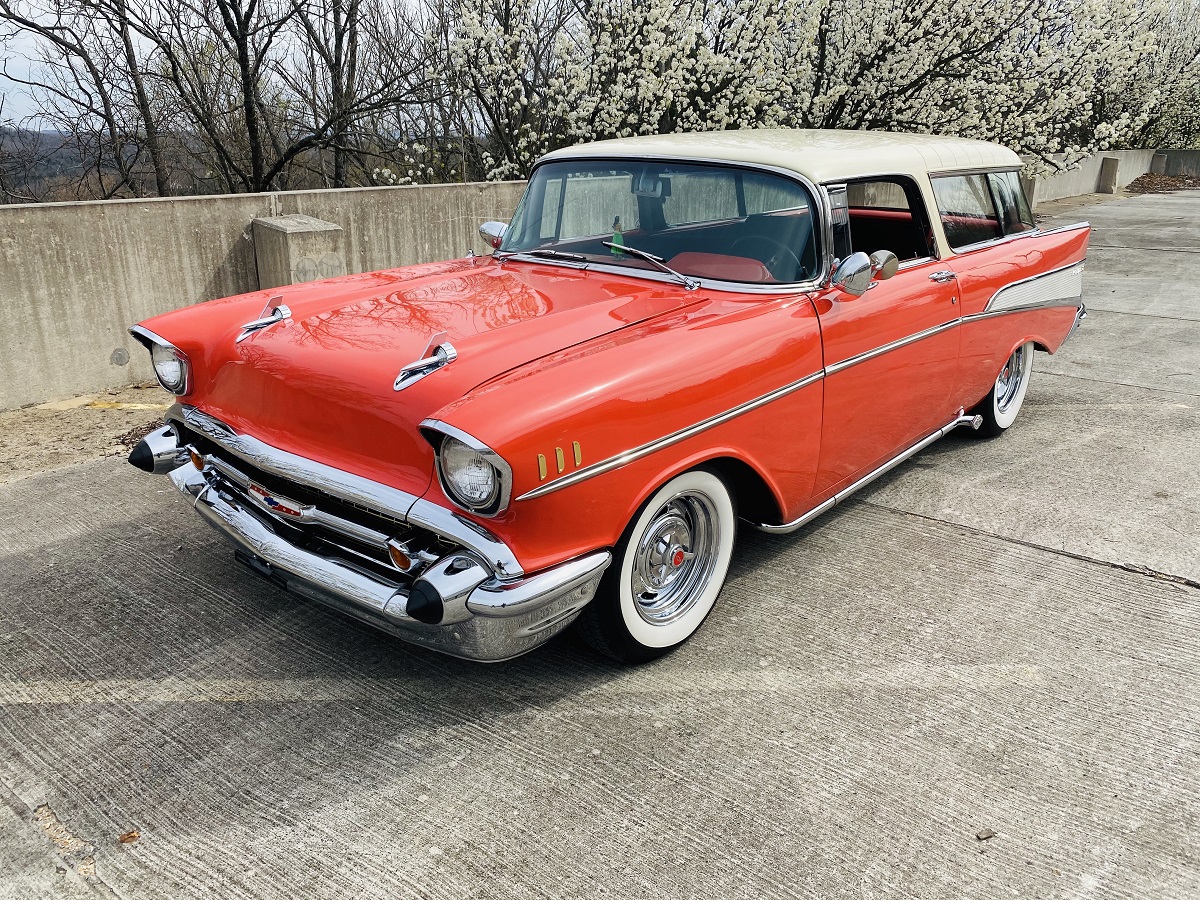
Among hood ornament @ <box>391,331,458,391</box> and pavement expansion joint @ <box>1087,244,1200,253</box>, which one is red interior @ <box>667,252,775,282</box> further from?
pavement expansion joint @ <box>1087,244,1200,253</box>

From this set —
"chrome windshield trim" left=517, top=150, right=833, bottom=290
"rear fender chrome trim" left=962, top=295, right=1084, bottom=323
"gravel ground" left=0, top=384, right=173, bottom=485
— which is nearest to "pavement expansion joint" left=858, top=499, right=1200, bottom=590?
"rear fender chrome trim" left=962, top=295, right=1084, bottom=323

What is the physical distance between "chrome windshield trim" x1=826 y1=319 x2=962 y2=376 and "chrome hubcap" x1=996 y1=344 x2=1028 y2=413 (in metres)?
1.17

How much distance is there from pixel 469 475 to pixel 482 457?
6 cm

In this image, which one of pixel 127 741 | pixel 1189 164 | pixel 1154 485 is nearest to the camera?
pixel 127 741

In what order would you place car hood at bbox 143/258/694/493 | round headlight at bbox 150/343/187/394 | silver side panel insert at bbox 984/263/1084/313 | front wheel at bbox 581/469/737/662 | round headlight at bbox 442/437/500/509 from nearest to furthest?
round headlight at bbox 442/437/500/509 → car hood at bbox 143/258/694/493 → front wheel at bbox 581/469/737/662 → round headlight at bbox 150/343/187/394 → silver side panel insert at bbox 984/263/1084/313

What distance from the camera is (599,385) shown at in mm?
2580

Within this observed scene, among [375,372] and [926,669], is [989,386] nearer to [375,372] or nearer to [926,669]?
[926,669]

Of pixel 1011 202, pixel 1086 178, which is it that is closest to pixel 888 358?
pixel 1011 202

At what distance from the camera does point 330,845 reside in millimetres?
2281

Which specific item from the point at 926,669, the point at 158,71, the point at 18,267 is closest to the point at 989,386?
the point at 926,669

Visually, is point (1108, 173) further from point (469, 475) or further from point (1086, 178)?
point (469, 475)

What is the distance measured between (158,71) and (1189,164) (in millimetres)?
26295

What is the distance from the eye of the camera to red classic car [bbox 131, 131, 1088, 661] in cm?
249

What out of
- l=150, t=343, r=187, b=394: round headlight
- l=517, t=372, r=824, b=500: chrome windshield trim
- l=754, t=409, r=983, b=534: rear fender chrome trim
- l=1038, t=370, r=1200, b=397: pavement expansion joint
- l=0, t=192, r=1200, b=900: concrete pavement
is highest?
l=150, t=343, r=187, b=394: round headlight
